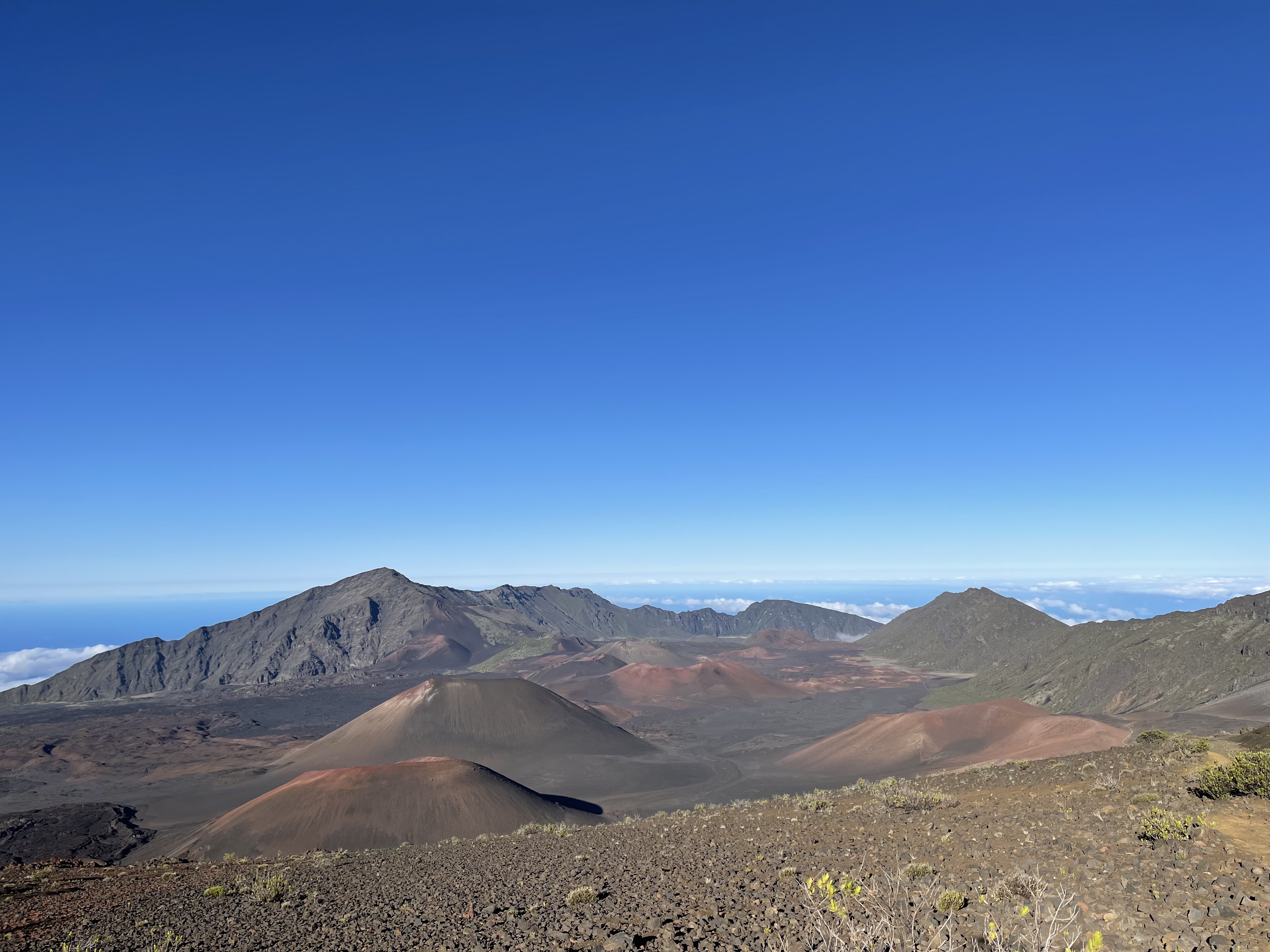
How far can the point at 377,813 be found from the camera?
40.8 meters

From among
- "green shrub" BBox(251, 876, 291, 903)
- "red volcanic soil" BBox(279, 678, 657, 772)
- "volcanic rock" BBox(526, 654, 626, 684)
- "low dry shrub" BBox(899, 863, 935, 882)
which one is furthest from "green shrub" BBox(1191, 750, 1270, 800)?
"volcanic rock" BBox(526, 654, 626, 684)

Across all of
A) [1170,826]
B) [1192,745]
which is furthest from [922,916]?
[1192,745]

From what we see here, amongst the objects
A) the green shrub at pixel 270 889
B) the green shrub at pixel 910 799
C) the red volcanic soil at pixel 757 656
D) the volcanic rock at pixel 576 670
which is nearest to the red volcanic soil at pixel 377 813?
the green shrub at pixel 270 889

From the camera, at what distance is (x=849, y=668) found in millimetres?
161750

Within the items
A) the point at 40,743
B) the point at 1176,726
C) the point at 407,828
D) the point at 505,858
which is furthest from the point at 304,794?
the point at 40,743

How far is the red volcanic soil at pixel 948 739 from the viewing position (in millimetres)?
50406

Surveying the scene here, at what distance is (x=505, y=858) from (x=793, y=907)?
10.9 meters

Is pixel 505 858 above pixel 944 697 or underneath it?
above

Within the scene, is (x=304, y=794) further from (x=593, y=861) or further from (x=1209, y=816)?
(x=1209, y=816)

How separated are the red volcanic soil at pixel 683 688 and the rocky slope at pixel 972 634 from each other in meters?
44.2

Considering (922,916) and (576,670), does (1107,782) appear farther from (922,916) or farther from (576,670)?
(576,670)

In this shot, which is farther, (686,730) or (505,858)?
(686,730)

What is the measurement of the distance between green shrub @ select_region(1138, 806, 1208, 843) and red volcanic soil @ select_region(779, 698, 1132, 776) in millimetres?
41150

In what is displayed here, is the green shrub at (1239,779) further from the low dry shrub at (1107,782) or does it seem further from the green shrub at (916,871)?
the green shrub at (916,871)
